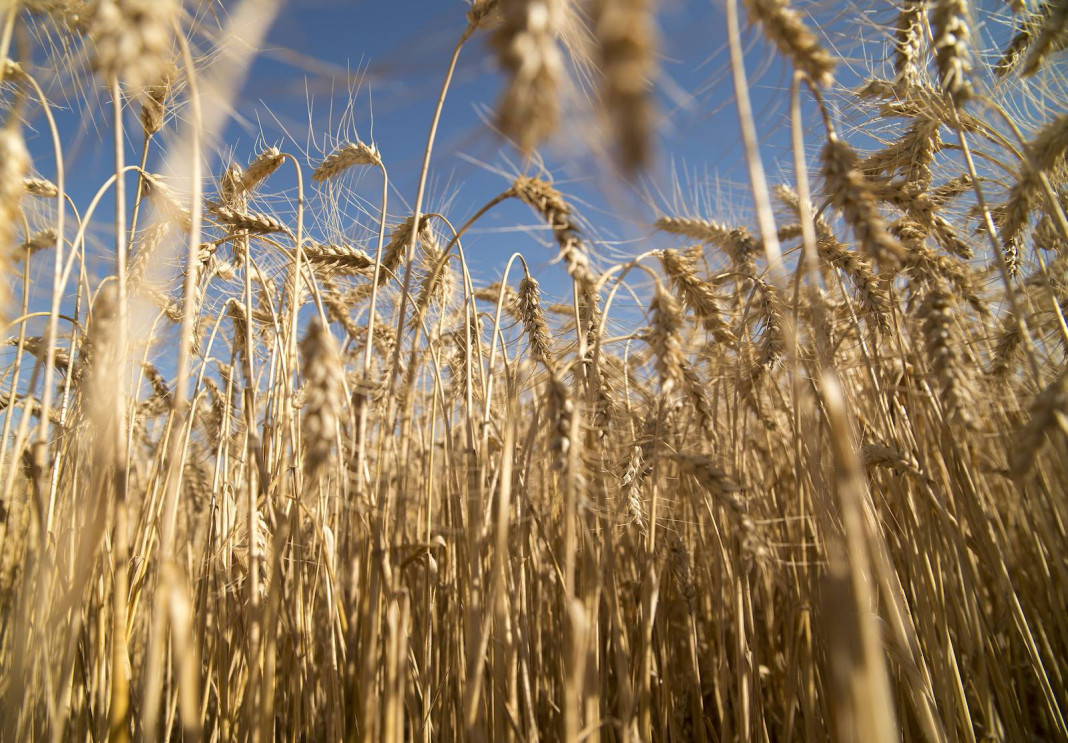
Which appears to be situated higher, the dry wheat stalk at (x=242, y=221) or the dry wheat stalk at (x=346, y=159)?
the dry wheat stalk at (x=346, y=159)

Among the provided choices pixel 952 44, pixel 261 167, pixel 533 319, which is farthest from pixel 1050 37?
pixel 261 167

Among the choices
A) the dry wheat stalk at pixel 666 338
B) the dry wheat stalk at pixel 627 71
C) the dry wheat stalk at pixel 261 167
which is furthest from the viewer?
the dry wheat stalk at pixel 261 167

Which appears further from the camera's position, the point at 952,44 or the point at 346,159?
the point at 346,159

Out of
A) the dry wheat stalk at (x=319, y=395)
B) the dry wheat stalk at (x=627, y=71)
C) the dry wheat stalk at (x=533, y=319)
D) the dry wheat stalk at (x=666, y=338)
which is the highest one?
the dry wheat stalk at (x=533, y=319)

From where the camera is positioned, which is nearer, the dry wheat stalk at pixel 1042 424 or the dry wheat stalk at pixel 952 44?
the dry wheat stalk at pixel 1042 424

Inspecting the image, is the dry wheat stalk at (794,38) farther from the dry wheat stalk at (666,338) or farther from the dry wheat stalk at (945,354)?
the dry wheat stalk at (945,354)

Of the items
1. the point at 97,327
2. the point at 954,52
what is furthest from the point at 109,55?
the point at 954,52

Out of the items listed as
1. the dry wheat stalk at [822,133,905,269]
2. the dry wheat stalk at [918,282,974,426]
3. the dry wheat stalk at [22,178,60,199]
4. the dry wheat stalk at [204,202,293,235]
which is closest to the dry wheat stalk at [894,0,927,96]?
the dry wheat stalk at [918,282,974,426]

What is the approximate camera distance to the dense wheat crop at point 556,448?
96cm

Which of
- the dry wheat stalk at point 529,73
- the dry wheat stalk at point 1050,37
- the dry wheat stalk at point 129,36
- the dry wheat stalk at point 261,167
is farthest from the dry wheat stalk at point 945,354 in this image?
the dry wheat stalk at point 261,167

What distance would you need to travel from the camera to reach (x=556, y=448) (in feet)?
3.81

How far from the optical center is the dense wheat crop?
0.96 metres

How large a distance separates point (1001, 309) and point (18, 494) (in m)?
4.62

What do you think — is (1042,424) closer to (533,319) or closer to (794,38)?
(794,38)
